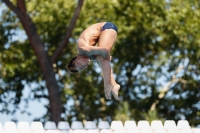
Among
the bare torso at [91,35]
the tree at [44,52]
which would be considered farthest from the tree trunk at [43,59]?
the bare torso at [91,35]

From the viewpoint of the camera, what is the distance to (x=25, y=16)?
1072cm

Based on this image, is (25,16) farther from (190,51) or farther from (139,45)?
(190,51)

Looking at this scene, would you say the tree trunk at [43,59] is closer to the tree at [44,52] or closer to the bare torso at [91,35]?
the tree at [44,52]

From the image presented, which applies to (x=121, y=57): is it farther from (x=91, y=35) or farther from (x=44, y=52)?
(x=91, y=35)

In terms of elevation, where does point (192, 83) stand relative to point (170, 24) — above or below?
below

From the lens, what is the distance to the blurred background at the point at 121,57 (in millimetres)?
12617

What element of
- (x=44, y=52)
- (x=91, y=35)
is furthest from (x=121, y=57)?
(x=91, y=35)

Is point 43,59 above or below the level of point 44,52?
below

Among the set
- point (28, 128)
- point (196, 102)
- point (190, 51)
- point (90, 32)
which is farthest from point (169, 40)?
point (90, 32)

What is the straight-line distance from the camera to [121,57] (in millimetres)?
13352

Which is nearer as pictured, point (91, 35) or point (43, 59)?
point (91, 35)

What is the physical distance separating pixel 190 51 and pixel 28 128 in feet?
23.6

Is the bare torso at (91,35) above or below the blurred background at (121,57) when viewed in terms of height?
above

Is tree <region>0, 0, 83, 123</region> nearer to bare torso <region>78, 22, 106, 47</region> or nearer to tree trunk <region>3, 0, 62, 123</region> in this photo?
tree trunk <region>3, 0, 62, 123</region>
